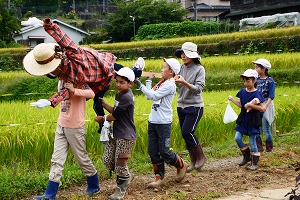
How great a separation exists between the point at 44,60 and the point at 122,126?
101 centimetres

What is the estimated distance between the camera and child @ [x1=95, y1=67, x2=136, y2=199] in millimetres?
4688

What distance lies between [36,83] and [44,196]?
9.98 meters

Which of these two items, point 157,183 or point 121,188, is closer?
point 121,188

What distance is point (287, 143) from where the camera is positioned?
25.3 feet

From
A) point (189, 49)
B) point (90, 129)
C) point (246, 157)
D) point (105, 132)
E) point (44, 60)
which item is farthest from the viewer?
point (90, 129)

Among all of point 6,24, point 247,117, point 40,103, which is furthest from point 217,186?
point 6,24

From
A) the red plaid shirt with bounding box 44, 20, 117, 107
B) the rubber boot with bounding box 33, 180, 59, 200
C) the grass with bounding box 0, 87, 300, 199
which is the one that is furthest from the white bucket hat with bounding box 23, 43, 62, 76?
the grass with bounding box 0, 87, 300, 199

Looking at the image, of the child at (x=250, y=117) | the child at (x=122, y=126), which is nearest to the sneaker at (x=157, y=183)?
the child at (x=122, y=126)

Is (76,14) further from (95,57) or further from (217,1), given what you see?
(95,57)

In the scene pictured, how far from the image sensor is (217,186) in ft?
17.3

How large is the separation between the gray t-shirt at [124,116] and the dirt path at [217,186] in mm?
639

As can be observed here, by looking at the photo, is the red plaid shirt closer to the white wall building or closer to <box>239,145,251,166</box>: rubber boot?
<box>239,145,251,166</box>: rubber boot

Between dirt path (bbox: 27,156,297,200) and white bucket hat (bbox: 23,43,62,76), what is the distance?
132 centimetres

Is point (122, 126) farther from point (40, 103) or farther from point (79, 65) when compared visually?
point (40, 103)
